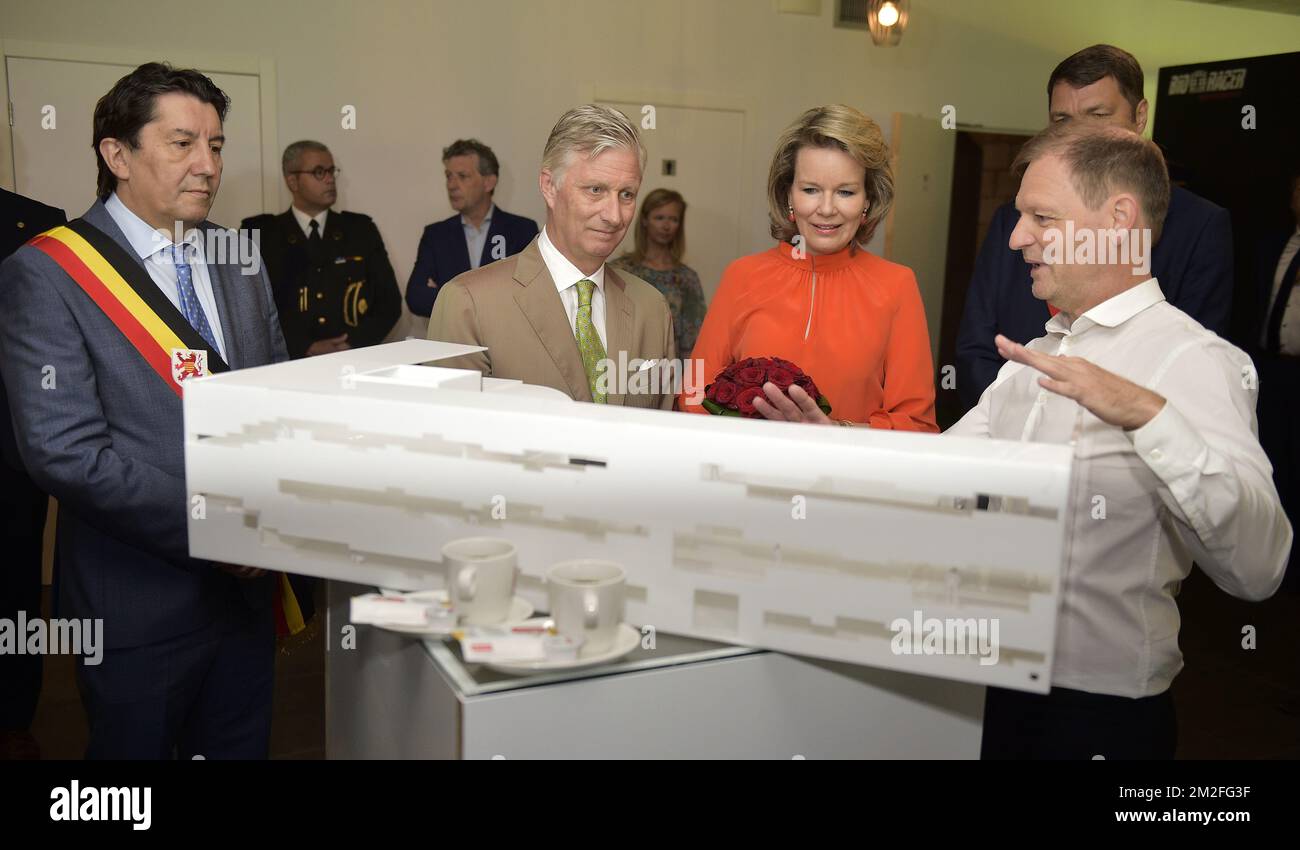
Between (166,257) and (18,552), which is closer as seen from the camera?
(166,257)

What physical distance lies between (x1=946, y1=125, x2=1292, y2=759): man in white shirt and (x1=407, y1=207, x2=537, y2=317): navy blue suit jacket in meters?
3.34

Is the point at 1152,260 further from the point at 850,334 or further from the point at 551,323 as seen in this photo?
the point at 551,323

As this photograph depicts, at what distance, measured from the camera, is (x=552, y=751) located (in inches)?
47.9

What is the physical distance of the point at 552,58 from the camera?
5348 millimetres

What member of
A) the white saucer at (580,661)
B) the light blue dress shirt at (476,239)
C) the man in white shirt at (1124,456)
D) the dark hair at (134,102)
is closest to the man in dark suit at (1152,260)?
the man in white shirt at (1124,456)

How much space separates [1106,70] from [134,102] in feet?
6.96

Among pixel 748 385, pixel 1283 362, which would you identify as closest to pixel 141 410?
pixel 748 385

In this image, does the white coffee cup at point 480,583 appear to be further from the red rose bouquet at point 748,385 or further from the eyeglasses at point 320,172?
the eyeglasses at point 320,172

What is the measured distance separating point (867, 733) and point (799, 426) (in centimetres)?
40

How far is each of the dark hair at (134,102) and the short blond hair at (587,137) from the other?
63cm

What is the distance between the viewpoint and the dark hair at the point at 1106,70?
260 cm

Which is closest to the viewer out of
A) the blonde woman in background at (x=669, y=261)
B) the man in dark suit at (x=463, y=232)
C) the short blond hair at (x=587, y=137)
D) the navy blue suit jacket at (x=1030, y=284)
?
the short blond hair at (x=587, y=137)
